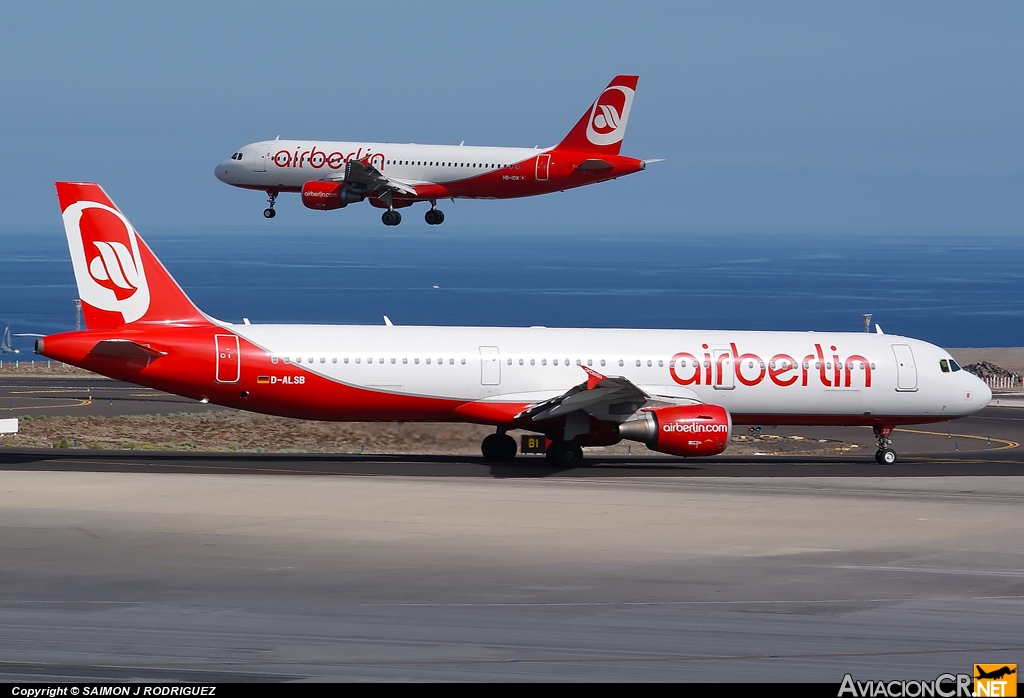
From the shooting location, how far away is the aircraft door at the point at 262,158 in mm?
62469

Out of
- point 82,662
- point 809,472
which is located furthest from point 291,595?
point 809,472

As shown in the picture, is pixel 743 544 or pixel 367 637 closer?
pixel 367 637

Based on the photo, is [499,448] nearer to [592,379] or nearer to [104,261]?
[592,379]

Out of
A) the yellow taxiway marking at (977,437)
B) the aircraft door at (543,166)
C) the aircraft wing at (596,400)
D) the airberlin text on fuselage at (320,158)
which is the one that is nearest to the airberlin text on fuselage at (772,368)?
the aircraft wing at (596,400)

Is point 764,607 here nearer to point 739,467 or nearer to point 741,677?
point 741,677

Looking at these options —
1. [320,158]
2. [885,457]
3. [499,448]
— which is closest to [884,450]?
[885,457]

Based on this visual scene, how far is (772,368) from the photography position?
4006 centimetres

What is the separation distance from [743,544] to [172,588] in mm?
10542

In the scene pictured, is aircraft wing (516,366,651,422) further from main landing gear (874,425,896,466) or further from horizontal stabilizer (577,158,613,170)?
horizontal stabilizer (577,158,613,170)

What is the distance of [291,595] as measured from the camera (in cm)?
1972

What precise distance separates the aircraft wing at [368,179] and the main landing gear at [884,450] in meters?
25.7

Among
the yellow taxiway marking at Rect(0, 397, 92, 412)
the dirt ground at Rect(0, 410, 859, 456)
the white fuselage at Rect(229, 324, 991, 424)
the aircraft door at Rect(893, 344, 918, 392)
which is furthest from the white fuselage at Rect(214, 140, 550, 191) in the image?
the aircraft door at Rect(893, 344, 918, 392)

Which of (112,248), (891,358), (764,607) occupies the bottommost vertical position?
(764,607)

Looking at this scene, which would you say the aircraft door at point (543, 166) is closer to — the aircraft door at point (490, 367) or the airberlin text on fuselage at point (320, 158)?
the airberlin text on fuselage at point (320, 158)
